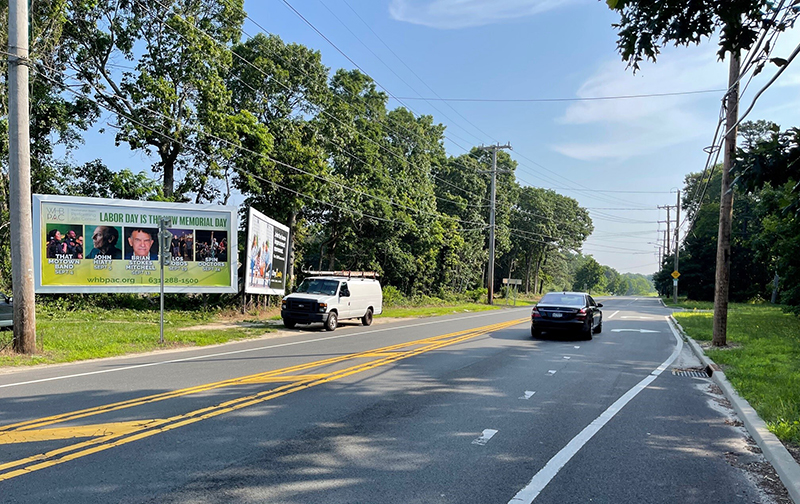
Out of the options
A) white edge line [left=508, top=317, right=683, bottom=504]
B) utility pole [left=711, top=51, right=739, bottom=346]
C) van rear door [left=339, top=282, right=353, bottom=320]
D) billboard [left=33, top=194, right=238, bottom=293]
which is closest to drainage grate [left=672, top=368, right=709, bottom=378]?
white edge line [left=508, top=317, right=683, bottom=504]

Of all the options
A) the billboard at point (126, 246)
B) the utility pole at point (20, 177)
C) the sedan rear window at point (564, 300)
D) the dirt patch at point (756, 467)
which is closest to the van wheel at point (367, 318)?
the billboard at point (126, 246)

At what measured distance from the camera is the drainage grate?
11.6 meters

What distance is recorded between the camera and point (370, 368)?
10.9 meters

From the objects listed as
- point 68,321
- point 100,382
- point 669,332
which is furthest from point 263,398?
point 669,332

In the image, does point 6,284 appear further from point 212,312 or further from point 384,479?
point 384,479

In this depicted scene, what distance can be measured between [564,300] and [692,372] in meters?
6.36

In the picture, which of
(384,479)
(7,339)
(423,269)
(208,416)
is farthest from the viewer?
(423,269)

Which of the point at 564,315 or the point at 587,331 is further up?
the point at 564,315

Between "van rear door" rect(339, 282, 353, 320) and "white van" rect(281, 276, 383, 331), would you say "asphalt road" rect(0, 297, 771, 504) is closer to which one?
"white van" rect(281, 276, 383, 331)

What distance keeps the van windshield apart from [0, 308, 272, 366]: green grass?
2289 mm

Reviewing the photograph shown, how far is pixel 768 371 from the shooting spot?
11.0 m

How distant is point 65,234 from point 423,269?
29.5m

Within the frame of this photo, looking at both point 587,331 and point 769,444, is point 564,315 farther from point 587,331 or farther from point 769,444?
point 769,444

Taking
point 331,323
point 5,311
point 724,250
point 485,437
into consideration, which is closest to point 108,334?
point 5,311
